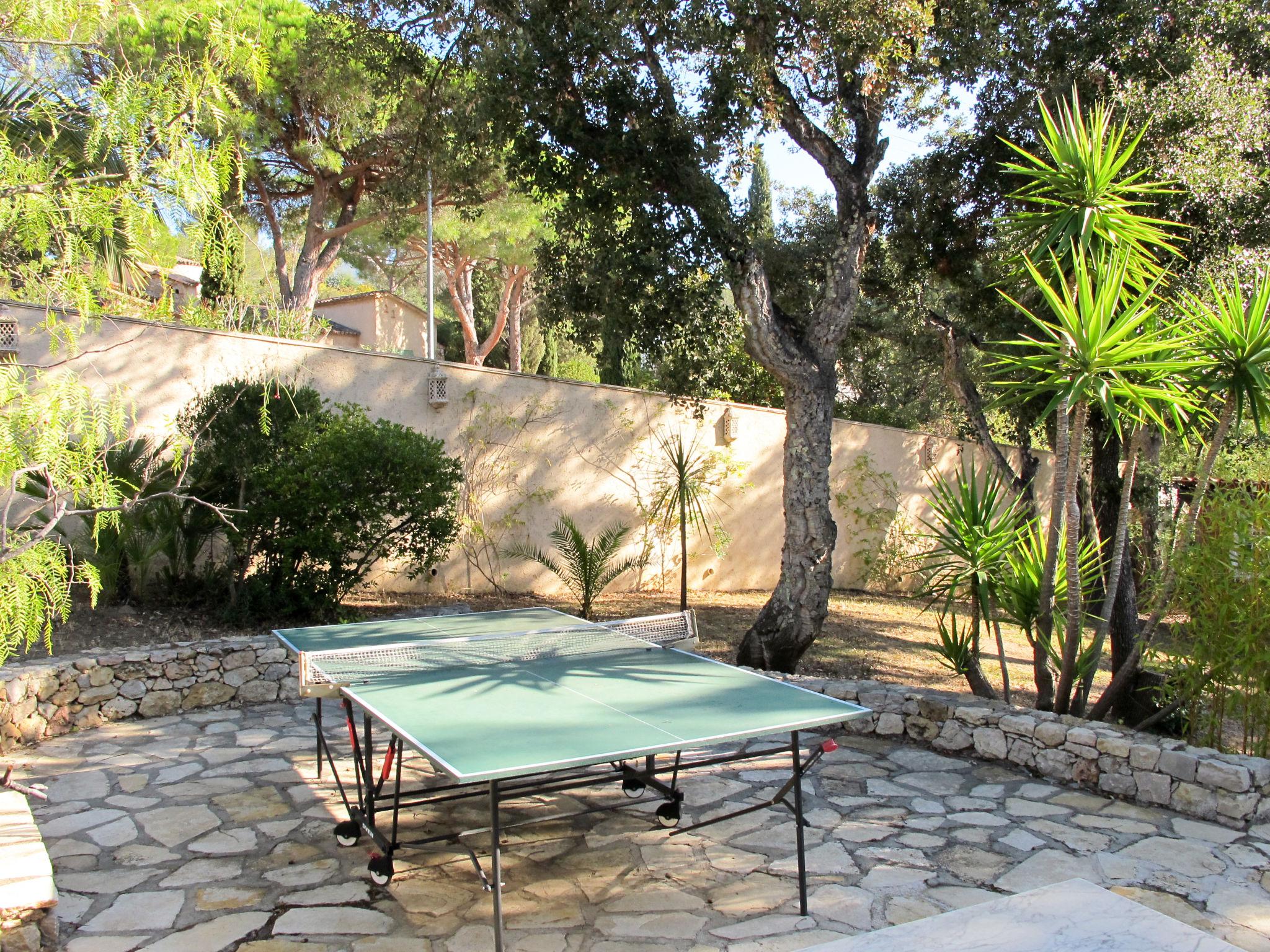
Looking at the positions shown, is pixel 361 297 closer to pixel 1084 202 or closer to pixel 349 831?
pixel 1084 202

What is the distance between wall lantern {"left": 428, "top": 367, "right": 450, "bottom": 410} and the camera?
9758 mm

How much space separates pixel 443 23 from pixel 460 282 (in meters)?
15.8

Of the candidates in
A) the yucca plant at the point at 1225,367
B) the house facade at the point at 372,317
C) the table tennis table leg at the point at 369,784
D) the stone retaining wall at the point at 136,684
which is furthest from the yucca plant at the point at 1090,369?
the house facade at the point at 372,317

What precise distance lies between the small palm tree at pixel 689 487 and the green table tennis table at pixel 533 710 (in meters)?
5.52

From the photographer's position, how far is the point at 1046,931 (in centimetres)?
198

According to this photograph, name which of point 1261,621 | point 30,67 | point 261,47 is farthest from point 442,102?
point 1261,621

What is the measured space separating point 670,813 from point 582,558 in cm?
473

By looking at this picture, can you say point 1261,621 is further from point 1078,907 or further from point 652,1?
point 652,1

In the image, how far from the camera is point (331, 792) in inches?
203

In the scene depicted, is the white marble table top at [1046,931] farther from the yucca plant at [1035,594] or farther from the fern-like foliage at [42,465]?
the yucca plant at [1035,594]

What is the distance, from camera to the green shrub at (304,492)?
25.2ft

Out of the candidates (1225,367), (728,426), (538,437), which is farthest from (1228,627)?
(728,426)

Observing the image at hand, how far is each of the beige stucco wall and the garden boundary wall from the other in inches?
78.4

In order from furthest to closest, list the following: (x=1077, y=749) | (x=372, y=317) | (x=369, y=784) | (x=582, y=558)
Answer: (x=372, y=317), (x=582, y=558), (x=1077, y=749), (x=369, y=784)
